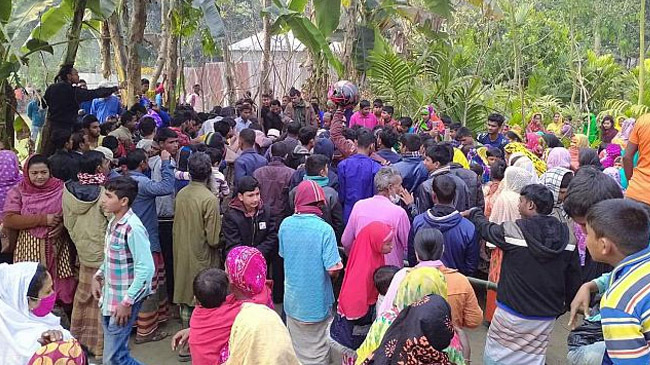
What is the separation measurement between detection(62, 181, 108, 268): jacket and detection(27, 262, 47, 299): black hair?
1.37 metres

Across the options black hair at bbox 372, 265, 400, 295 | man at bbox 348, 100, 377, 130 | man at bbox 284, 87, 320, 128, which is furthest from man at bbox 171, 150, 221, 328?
man at bbox 284, 87, 320, 128

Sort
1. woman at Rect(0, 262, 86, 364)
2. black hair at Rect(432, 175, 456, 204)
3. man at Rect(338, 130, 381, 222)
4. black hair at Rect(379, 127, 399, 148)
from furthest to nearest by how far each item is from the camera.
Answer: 1. black hair at Rect(379, 127, 399, 148)
2. man at Rect(338, 130, 381, 222)
3. black hair at Rect(432, 175, 456, 204)
4. woman at Rect(0, 262, 86, 364)

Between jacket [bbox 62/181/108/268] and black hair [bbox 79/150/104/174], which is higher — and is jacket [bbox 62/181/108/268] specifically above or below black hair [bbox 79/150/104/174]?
below

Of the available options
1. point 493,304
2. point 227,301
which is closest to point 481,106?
point 493,304

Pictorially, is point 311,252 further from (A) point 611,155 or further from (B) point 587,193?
(A) point 611,155

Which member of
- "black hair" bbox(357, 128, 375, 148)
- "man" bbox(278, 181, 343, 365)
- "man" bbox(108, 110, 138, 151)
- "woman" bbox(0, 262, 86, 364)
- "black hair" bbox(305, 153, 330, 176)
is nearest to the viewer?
"woman" bbox(0, 262, 86, 364)

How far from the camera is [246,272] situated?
124 inches

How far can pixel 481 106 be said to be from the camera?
11.9m

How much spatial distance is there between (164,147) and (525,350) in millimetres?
3375

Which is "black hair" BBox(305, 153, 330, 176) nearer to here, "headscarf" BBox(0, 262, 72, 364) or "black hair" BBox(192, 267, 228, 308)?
"black hair" BBox(192, 267, 228, 308)

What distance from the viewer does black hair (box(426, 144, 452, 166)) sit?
5.29 meters

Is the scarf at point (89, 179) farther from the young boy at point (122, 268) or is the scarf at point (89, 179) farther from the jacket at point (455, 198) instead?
the jacket at point (455, 198)

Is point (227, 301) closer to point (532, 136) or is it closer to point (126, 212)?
point (126, 212)

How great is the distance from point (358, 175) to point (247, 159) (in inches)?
42.3
